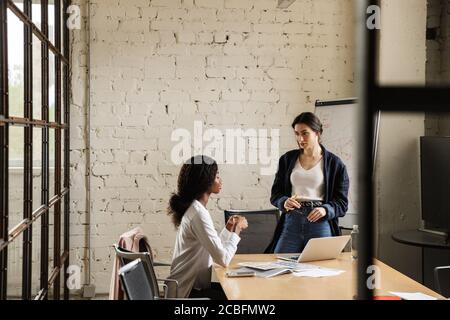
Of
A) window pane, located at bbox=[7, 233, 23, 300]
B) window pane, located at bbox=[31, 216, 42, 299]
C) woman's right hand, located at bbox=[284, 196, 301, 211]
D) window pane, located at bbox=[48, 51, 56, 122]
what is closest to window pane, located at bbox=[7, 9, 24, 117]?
window pane, located at bbox=[7, 233, 23, 300]

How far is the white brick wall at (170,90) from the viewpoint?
4.46 metres

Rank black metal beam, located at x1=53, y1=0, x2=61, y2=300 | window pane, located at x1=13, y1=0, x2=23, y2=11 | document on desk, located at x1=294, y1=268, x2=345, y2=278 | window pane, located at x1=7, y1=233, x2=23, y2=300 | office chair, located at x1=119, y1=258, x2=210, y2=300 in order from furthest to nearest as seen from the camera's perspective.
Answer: black metal beam, located at x1=53, y1=0, x2=61, y2=300, document on desk, located at x1=294, y1=268, x2=345, y2=278, window pane, located at x1=13, y1=0, x2=23, y2=11, window pane, located at x1=7, y1=233, x2=23, y2=300, office chair, located at x1=119, y1=258, x2=210, y2=300

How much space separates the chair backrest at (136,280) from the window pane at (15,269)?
1.49 feet

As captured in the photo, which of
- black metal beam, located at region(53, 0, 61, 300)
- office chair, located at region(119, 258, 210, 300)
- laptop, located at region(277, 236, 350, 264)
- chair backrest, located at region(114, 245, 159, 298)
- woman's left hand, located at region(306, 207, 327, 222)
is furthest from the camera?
black metal beam, located at region(53, 0, 61, 300)

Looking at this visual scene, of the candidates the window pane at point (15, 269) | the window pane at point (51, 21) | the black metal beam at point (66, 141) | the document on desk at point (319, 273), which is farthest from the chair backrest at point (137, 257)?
the black metal beam at point (66, 141)

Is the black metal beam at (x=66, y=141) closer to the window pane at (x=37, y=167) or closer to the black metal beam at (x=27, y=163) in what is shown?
the window pane at (x=37, y=167)

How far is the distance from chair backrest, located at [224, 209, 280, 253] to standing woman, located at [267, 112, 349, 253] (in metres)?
0.25

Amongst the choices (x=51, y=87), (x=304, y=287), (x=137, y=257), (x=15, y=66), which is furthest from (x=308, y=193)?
(x=15, y=66)

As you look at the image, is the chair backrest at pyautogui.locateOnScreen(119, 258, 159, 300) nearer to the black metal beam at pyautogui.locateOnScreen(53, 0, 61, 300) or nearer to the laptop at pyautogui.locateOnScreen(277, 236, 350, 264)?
the laptop at pyautogui.locateOnScreen(277, 236, 350, 264)

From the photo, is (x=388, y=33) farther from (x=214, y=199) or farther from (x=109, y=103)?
(x=109, y=103)

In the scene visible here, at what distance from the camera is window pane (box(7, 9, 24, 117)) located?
221 centimetres

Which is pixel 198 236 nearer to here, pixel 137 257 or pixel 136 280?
pixel 137 257

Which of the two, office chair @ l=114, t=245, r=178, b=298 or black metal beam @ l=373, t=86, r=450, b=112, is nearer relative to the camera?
black metal beam @ l=373, t=86, r=450, b=112

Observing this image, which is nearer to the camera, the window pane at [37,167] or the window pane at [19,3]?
the window pane at [19,3]
